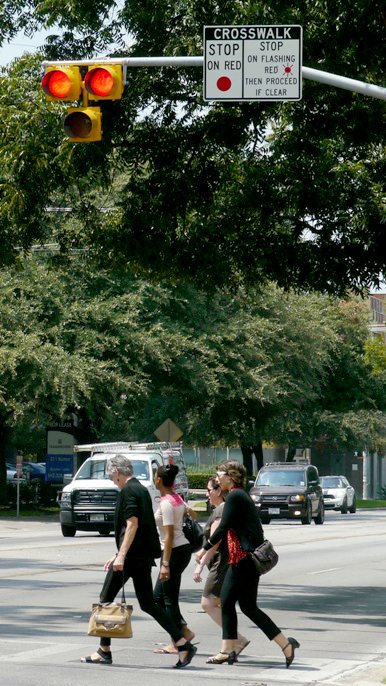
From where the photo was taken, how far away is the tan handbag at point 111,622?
9.77 m

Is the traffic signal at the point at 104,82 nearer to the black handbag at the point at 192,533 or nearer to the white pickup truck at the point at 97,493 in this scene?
the black handbag at the point at 192,533

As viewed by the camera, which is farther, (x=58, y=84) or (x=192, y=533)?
(x=192, y=533)

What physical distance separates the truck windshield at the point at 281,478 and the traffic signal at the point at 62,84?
1135 inches

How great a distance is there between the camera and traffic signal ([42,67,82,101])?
10.4 metres

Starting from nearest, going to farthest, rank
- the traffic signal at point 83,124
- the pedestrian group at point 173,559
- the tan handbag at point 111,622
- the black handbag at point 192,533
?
1. the tan handbag at point 111,622
2. the pedestrian group at point 173,559
3. the traffic signal at point 83,124
4. the black handbag at point 192,533

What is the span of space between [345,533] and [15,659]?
79.7 feet

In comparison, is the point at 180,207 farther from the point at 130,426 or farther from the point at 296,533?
the point at 130,426

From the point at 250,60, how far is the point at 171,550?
14.7 feet

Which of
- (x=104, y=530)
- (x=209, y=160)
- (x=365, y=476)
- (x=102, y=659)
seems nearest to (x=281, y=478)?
(x=104, y=530)

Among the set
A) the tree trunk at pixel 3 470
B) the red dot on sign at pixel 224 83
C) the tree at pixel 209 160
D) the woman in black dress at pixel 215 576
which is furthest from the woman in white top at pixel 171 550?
the tree trunk at pixel 3 470

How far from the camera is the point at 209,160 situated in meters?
16.6

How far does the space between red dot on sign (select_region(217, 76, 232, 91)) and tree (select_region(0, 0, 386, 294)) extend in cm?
371

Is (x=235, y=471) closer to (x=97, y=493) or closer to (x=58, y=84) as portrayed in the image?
(x=58, y=84)

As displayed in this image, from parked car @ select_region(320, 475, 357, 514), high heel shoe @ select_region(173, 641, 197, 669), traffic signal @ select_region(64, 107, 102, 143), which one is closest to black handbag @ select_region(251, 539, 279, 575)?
high heel shoe @ select_region(173, 641, 197, 669)
